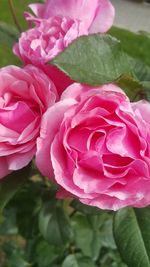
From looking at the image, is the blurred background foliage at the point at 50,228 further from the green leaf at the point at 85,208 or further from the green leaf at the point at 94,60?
the green leaf at the point at 94,60

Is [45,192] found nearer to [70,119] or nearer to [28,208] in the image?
[28,208]

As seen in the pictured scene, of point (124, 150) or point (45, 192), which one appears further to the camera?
point (45, 192)

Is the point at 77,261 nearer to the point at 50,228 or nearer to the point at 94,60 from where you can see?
the point at 50,228

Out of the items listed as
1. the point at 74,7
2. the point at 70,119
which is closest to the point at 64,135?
the point at 70,119

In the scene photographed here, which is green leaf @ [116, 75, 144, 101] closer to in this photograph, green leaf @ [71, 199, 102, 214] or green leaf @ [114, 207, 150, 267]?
→ green leaf @ [114, 207, 150, 267]

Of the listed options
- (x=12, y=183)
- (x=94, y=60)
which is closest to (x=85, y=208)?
(x=12, y=183)

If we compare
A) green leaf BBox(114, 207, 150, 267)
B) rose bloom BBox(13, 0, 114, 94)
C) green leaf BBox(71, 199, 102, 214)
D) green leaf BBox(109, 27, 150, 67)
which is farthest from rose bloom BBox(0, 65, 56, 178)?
green leaf BBox(109, 27, 150, 67)
